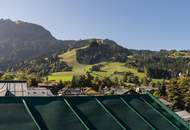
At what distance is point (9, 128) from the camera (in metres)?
6.31

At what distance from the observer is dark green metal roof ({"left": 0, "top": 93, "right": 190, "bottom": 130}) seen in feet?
22.0

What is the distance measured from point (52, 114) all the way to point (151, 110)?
257 centimetres

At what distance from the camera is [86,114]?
7.42 meters

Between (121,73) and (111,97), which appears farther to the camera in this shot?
(121,73)

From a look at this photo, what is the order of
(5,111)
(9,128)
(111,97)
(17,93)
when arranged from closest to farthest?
(9,128), (5,111), (111,97), (17,93)

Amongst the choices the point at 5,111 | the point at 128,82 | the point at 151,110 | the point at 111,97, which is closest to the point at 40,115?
the point at 5,111

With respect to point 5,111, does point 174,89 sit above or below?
below

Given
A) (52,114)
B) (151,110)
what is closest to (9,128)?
(52,114)

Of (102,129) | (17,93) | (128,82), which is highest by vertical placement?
(102,129)

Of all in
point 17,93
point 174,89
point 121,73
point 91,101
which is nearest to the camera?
point 91,101

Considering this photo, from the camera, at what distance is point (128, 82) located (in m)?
166

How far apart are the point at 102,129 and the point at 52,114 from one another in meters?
1.02

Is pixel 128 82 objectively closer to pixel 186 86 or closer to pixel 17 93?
pixel 186 86

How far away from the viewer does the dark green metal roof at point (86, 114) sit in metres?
6.71
